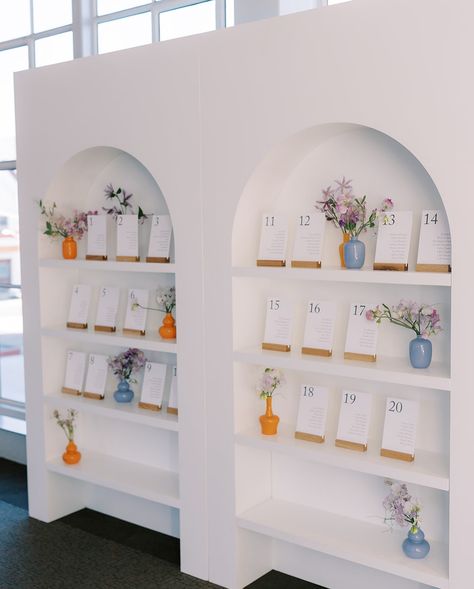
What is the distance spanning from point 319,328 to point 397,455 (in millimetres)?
623

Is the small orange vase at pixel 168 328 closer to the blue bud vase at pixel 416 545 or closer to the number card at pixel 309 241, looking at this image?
the number card at pixel 309 241

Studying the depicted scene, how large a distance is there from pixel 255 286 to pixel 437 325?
2.75 feet

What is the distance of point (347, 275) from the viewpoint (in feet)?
9.81

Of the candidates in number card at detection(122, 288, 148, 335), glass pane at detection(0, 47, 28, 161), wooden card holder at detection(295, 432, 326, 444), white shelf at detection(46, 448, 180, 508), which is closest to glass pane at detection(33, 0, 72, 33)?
glass pane at detection(0, 47, 28, 161)

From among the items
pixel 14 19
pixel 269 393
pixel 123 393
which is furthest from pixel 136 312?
pixel 14 19

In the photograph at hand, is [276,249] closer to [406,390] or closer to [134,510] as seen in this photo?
[406,390]

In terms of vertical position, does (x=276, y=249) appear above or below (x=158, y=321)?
above

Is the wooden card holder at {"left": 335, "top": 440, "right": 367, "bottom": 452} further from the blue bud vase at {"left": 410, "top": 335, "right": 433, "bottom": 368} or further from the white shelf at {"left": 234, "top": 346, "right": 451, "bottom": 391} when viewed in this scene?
the blue bud vase at {"left": 410, "top": 335, "right": 433, "bottom": 368}

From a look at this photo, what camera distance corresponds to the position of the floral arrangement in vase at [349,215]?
3100 millimetres

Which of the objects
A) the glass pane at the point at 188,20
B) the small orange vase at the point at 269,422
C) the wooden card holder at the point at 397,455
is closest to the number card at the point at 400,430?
the wooden card holder at the point at 397,455

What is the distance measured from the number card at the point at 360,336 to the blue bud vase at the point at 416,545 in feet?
2.30

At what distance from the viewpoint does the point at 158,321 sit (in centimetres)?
391

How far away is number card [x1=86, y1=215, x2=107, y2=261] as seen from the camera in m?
3.97

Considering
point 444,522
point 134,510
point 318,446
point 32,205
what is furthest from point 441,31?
point 134,510
